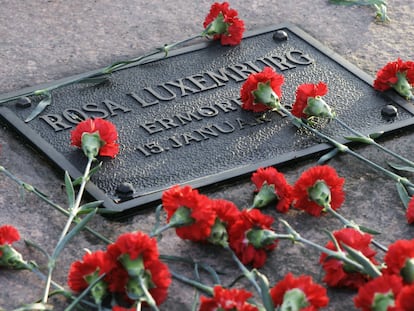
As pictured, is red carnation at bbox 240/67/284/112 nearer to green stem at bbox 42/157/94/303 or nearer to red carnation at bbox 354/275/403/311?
green stem at bbox 42/157/94/303

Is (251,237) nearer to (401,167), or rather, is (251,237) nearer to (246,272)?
(246,272)

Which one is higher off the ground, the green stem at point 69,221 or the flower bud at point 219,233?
the green stem at point 69,221

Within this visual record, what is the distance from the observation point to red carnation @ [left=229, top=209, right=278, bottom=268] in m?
2.29

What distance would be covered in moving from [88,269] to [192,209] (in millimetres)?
262

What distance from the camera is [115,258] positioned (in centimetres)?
211

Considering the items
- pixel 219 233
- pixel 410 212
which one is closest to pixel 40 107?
pixel 219 233

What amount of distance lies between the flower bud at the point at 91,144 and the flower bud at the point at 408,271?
0.87 meters

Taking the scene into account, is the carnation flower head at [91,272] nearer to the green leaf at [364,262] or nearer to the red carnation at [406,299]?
the green leaf at [364,262]

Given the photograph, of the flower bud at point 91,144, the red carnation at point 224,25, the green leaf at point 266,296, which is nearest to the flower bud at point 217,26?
the red carnation at point 224,25

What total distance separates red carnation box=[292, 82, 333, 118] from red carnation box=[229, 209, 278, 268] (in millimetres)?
576

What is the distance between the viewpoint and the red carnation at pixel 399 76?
9.85ft

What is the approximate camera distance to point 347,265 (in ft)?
7.36

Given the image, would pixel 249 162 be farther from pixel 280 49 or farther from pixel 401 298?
pixel 401 298

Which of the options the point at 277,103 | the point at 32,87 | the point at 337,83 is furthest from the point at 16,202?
the point at 337,83
